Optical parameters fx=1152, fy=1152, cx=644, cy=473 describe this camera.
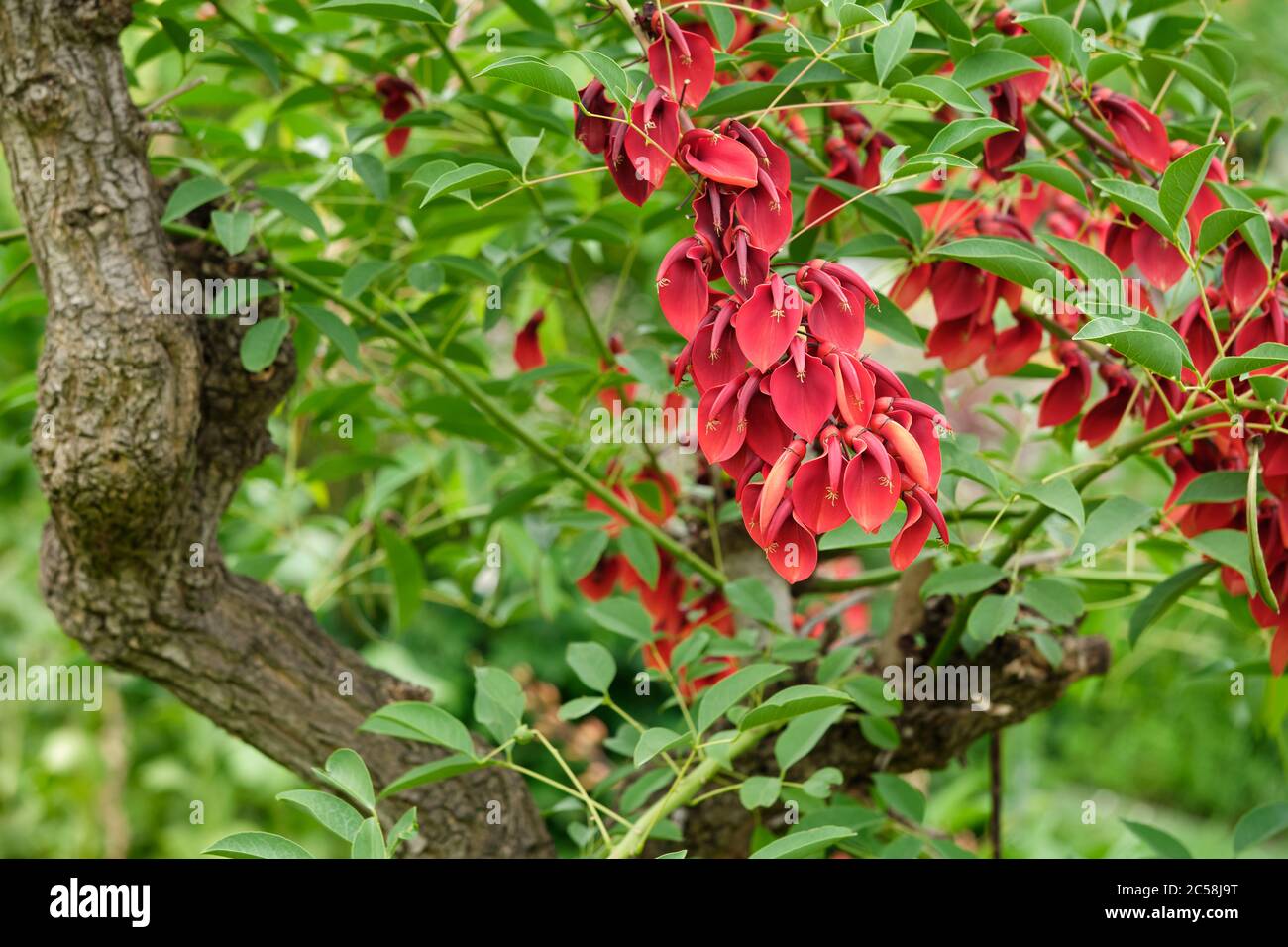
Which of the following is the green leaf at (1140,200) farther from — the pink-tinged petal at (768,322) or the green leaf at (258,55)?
the green leaf at (258,55)

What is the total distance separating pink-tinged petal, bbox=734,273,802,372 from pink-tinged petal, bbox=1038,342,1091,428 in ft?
1.25

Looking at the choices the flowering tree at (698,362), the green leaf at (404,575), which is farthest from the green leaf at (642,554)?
the green leaf at (404,575)

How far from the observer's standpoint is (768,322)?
0.49 meters

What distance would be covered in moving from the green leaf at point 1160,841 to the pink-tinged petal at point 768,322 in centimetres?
51

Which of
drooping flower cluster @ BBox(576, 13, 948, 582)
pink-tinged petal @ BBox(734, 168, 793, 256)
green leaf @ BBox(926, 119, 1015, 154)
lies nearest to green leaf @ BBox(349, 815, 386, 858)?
drooping flower cluster @ BBox(576, 13, 948, 582)

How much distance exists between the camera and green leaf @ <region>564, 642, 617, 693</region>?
746mm

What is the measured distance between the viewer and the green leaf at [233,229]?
767mm


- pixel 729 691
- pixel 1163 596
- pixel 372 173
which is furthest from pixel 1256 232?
pixel 372 173

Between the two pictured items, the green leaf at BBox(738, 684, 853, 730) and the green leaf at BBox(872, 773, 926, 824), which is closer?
the green leaf at BBox(738, 684, 853, 730)

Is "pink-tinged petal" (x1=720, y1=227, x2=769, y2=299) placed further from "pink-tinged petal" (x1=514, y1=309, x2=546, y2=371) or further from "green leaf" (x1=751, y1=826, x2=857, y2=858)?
"pink-tinged petal" (x1=514, y1=309, x2=546, y2=371)

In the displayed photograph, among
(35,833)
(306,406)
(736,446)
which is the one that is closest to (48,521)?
(306,406)

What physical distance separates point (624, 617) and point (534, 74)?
42cm

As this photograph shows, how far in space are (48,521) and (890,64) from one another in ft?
2.28

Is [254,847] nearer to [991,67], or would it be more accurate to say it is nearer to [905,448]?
[905,448]
